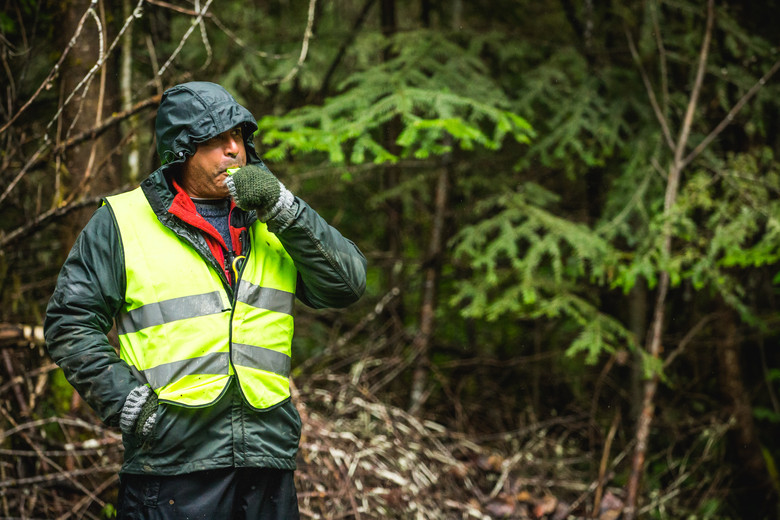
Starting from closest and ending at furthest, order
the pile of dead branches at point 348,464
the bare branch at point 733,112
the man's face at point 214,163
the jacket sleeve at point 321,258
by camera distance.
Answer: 1. the jacket sleeve at point 321,258
2. the man's face at point 214,163
3. the pile of dead branches at point 348,464
4. the bare branch at point 733,112

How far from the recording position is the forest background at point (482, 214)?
163 inches

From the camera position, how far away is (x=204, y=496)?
2.25m

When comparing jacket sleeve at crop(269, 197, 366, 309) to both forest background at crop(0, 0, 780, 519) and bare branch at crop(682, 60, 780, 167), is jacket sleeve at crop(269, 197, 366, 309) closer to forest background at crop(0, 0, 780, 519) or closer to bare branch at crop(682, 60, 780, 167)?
forest background at crop(0, 0, 780, 519)

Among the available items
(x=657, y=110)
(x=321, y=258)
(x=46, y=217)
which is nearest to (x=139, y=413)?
(x=321, y=258)

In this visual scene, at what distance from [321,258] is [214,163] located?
530 mm

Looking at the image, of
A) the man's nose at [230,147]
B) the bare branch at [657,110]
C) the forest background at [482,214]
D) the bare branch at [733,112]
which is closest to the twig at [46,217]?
the forest background at [482,214]

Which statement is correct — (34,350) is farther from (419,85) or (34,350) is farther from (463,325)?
(463,325)

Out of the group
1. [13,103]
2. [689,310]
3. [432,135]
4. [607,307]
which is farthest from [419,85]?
[689,310]

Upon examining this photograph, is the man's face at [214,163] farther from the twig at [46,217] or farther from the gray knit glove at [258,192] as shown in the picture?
the twig at [46,217]

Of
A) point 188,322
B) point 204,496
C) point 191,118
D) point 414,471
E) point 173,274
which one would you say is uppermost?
point 191,118

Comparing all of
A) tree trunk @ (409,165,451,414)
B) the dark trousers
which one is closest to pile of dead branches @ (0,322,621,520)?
tree trunk @ (409,165,451,414)

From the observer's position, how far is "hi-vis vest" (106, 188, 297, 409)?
2256 mm

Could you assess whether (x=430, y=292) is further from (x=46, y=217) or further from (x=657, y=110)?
(x=46, y=217)

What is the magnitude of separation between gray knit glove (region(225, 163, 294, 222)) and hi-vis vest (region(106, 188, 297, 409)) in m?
0.28
